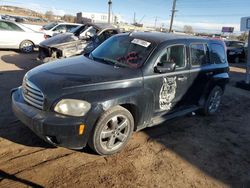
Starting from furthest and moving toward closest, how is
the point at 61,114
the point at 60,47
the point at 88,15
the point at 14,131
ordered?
1. the point at 88,15
2. the point at 60,47
3. the point at 14,131
4. the point at 61,114

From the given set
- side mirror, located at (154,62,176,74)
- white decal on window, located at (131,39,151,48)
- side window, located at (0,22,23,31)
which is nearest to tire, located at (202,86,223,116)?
side mirror, located at (154,62,176,74)

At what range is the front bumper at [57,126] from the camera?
10.5ft

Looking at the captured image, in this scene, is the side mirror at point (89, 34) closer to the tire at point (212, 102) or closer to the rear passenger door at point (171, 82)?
the tire at point (212, 102)

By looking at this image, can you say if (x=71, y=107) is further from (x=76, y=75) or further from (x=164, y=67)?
(x=164, y=67)

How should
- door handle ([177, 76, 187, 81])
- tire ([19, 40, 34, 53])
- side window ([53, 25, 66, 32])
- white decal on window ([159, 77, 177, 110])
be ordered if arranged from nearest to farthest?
white decal on window ([159, 77, 177, 110]) → door handle ([177, 76, 187, 81]) → tire ([19, 40, 34, 53]) → side window ([53, 25, 66, 32])

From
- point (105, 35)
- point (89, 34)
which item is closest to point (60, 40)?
point (89, 34)

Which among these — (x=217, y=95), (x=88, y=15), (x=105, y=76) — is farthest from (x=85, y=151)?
(x=88, y=15)

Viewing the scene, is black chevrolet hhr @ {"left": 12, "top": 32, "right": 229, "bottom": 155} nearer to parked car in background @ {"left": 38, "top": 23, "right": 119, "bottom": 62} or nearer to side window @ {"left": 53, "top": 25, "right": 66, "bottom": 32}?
parked car in background @ {"left": 38, "top": 23, "right": 119, "bottom": 62}

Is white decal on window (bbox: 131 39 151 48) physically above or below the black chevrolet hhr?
above

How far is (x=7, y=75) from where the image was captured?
25.7ft

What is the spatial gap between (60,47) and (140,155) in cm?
607

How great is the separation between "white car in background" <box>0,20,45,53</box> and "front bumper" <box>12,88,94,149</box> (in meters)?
9.98

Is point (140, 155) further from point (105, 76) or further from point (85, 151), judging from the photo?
point (105, 76)

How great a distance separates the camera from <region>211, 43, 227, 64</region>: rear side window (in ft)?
18.6
